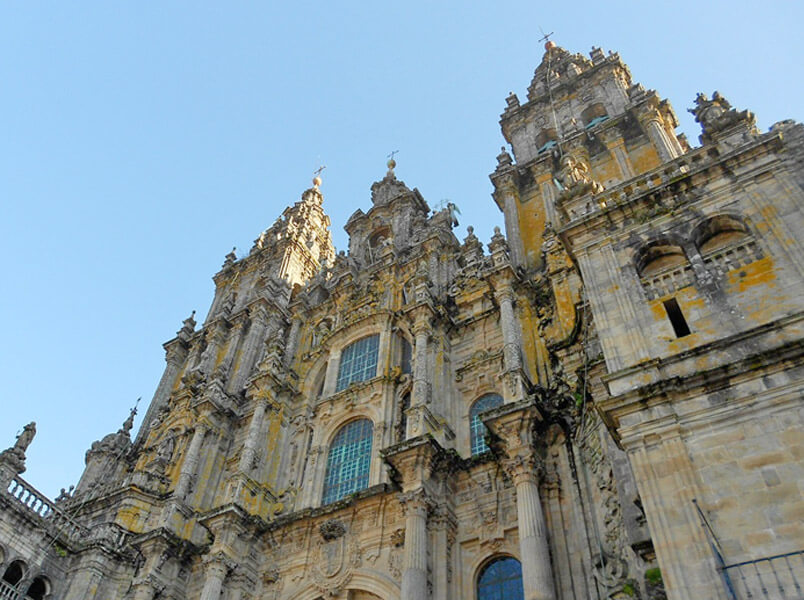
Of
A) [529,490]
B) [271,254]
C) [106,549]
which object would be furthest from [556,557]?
[271,254]

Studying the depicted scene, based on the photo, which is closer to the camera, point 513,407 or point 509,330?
point 513,407

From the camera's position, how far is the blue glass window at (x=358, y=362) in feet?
78.6

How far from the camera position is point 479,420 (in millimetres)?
20188

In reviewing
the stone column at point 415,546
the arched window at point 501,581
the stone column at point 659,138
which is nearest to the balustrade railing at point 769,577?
the arched window at point 501,581

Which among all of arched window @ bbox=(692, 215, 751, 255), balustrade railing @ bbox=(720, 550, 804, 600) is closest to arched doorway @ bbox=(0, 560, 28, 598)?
balustrade railing @ bbox=(720, 550, 804, 600)

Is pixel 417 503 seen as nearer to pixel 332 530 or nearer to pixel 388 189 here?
pixel 332 530

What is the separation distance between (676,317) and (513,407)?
591 cm

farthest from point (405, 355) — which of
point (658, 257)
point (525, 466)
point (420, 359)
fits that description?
point (658, 257)

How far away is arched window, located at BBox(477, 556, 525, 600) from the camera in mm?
15578

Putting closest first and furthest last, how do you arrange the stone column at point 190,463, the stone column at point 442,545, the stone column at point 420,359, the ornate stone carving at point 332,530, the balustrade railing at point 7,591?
the stone column at point 442,545 < the balustrade railing at point 7,591 < the ornate stone carving at point 332,530 < the stone column at point 420,359 < the stone column at point 190,463

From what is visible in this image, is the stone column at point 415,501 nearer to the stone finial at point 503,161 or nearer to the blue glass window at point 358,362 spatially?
the blue glass window at point 358,362

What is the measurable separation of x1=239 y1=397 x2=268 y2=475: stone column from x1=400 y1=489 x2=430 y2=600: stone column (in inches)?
281

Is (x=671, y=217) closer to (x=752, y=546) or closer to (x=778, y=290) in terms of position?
(x=778, y=290)

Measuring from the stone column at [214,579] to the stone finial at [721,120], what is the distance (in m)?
16.2
